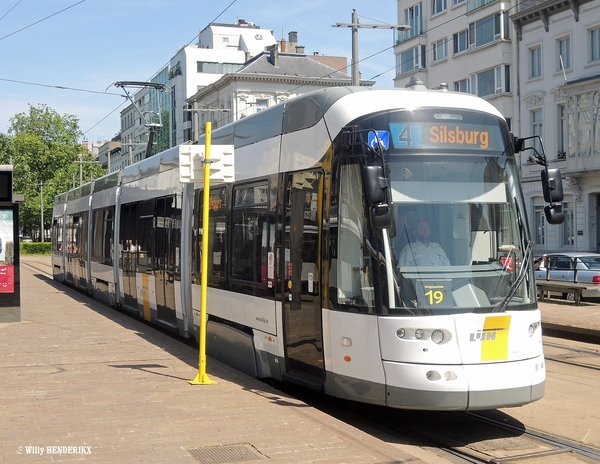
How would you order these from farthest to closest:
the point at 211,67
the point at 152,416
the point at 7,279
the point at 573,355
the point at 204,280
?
1. the point at 211,67
2. the point at 7,279
3. the point at 573,355
4. the point at 204,280
5. the point at 152,416

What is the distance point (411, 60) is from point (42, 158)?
54269mm

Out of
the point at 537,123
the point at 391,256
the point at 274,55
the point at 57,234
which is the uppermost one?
the point at 274,55

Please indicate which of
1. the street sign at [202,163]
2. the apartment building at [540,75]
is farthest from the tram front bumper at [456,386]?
the apartment building at [540,75]

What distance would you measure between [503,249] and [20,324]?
10.9 m

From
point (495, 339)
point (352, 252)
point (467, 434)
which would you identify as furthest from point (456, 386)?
point (352, 252)

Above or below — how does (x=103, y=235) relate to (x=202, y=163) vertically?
below

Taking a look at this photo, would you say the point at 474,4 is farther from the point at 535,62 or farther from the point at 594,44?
the point at 594,44

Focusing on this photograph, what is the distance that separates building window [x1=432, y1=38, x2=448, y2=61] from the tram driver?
132 feet

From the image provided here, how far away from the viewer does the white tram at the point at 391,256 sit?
24.2ft

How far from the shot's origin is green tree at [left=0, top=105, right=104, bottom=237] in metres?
88.5

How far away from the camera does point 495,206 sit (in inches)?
314

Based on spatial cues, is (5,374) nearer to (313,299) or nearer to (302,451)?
(313,299)

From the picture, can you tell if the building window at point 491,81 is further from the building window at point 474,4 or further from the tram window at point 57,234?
the tram window at point 57,234

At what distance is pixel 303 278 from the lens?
8.60 m
